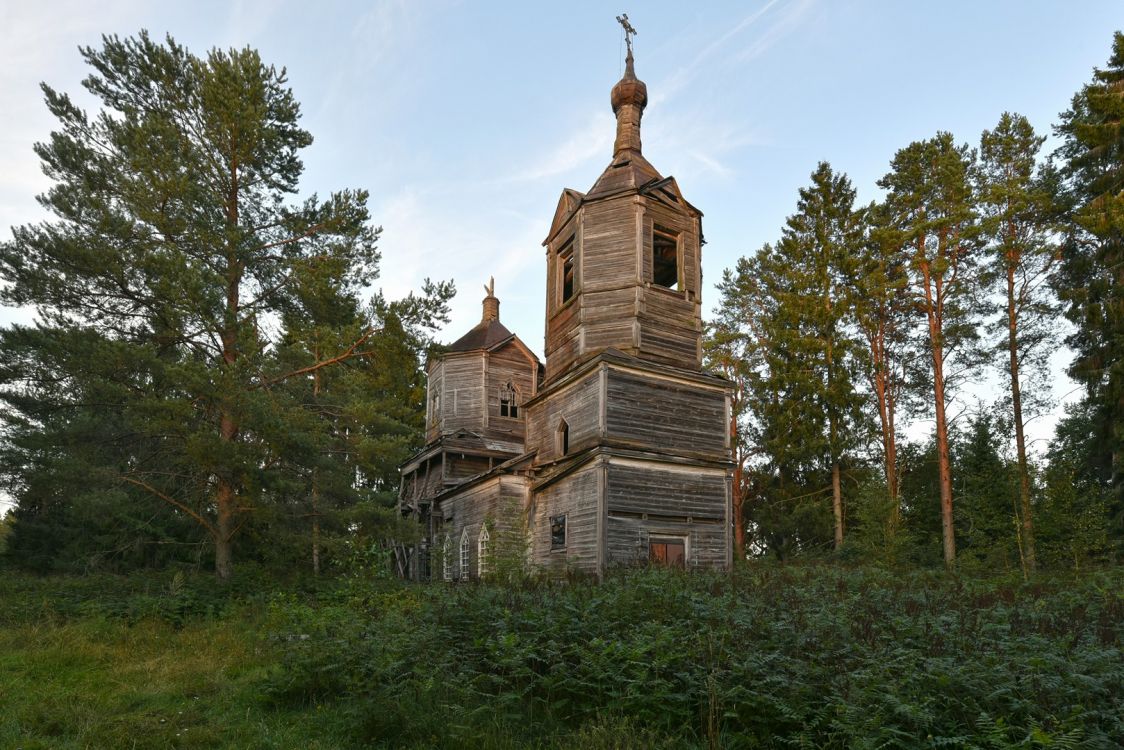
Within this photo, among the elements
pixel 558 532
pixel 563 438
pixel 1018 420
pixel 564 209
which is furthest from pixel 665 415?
pixel 1018 420

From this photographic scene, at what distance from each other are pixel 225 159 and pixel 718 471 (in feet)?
50.8

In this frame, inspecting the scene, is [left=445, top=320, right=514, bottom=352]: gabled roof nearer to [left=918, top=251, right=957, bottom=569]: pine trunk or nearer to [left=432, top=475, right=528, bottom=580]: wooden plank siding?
[left=432, top=475, right=528, bottom=580]: wooden plank siding

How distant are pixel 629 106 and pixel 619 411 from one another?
11.8m

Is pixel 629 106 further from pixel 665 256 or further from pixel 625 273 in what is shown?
pixel 625 273

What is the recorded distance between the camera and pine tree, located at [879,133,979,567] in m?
25.0

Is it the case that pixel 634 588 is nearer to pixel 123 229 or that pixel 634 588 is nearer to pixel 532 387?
pixel 123 229

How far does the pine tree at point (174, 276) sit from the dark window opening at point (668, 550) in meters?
8.70

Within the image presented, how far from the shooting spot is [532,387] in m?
31.2

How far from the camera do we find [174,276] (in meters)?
14.8

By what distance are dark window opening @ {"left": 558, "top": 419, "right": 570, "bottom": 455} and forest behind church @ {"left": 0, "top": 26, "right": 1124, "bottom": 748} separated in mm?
4840

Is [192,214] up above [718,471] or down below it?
above

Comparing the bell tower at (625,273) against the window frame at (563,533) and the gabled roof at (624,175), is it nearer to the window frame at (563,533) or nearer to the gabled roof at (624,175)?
the gabled roof at (624,175)

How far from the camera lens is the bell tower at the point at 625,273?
1950 cm

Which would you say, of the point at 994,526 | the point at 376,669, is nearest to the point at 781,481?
the point at 994,526
